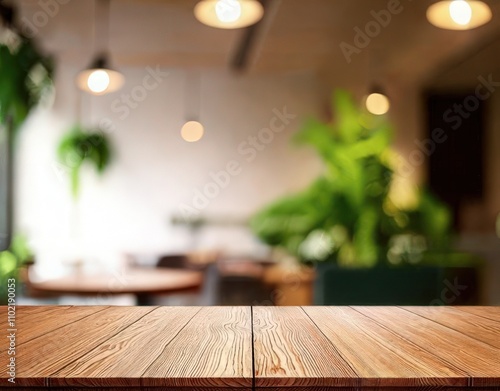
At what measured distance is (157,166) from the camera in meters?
7.53

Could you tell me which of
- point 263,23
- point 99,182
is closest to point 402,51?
point 263,23

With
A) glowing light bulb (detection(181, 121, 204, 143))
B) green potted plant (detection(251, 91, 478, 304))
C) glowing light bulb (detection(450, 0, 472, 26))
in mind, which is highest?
glowing light bulb (detection(450, 0, 472, 26))

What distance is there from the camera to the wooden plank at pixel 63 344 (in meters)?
1.00

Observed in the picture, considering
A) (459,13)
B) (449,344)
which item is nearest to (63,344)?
(449,344)

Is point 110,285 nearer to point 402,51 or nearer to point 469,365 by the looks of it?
point 469,365

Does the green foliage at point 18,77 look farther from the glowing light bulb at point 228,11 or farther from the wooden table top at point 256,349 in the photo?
the wooden table top at point 256,349

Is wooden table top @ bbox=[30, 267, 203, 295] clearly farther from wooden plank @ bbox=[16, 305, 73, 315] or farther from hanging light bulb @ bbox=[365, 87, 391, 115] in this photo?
hanging light bulb @ bbox=[365, 87, 391, 115]

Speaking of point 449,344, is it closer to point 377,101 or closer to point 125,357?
point 125,357

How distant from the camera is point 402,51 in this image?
664 cm

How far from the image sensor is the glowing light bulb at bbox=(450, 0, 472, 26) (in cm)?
296

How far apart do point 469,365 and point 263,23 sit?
501cm

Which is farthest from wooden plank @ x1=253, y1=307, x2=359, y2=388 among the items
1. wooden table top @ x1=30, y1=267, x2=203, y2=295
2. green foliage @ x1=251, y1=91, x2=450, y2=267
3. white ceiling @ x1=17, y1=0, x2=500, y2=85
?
white ceiling @ x1=17, y1=0, x2=500, y2=85

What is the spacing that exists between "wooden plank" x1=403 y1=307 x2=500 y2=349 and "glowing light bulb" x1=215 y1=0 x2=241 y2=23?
5.79 ft

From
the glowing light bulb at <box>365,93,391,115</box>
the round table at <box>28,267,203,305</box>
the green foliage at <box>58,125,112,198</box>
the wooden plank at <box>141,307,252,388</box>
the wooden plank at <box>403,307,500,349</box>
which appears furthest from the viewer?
the green foliage at <box>58,125,112,198</box>
